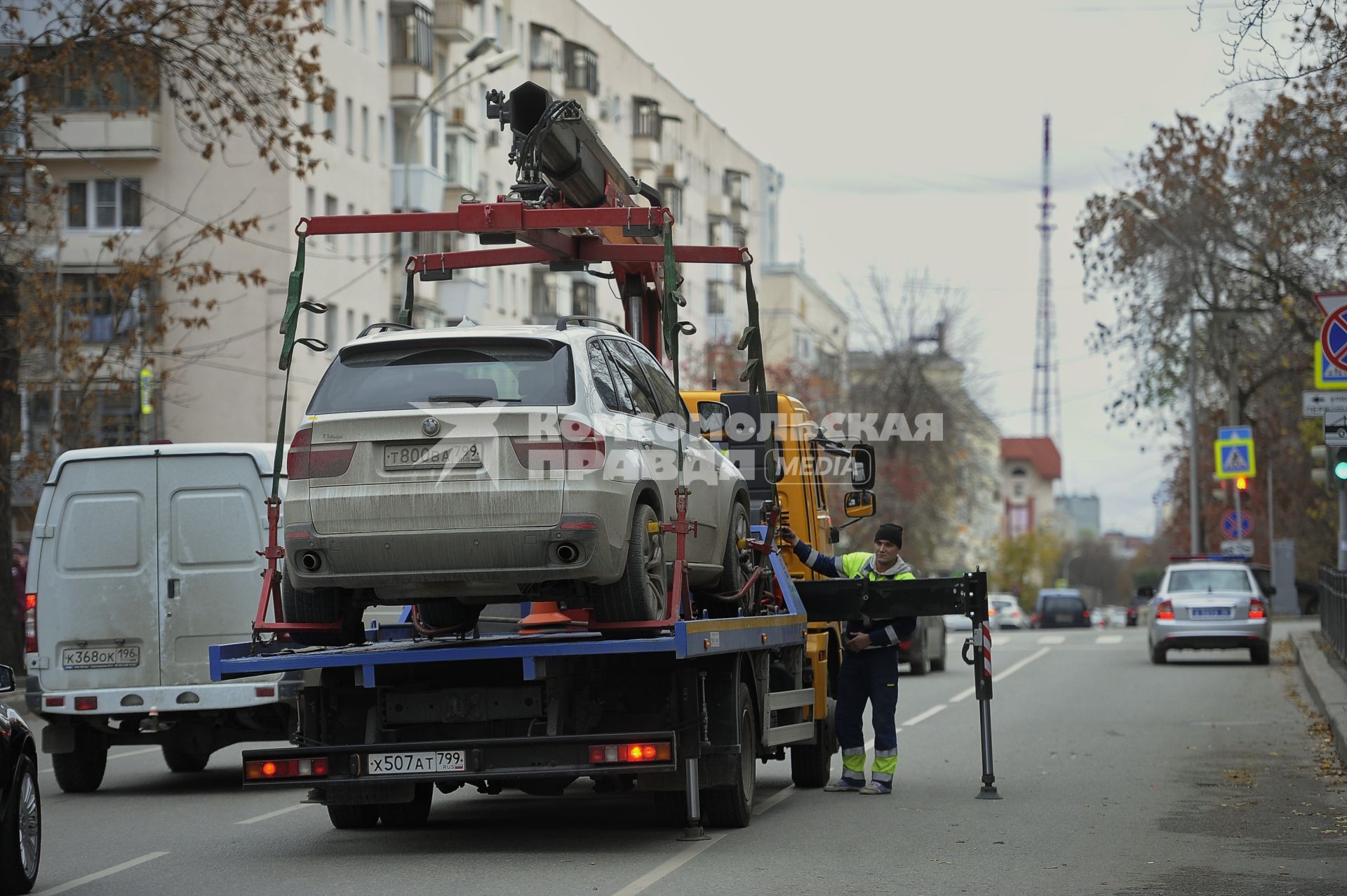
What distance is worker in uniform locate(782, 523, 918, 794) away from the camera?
46.2 feet

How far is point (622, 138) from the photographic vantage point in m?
79.6

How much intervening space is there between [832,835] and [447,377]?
11.5 ft

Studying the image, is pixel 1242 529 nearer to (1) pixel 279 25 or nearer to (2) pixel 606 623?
(1) pixel 279 25

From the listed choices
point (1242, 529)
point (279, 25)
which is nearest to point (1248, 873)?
point (279, 25)

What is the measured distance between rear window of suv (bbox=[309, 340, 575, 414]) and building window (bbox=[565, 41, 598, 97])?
6257 cm

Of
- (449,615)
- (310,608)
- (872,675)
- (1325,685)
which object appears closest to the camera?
(310,608)

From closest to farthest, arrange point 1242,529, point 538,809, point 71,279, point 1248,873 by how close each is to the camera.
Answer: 1. point 1248,873
2. point 538,809
3. point 1242,529
4. point 71,279

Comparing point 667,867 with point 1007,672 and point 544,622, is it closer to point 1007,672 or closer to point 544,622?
point 544,622

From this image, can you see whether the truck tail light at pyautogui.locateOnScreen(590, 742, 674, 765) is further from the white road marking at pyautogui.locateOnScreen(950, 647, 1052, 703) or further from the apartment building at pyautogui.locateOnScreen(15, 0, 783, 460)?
the apartment building at pyautogui.locateOnScreen(15, 0, 783, 460)

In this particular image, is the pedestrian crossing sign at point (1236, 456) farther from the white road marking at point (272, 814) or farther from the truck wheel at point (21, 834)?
the truck wheel at point (21, 834)

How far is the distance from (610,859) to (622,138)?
70.5 metres

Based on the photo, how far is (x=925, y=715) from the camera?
22.1m

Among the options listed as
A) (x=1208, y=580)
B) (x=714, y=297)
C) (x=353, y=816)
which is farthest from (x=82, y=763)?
(x=714, y=297)

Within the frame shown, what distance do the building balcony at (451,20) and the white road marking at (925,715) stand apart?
132 ft
